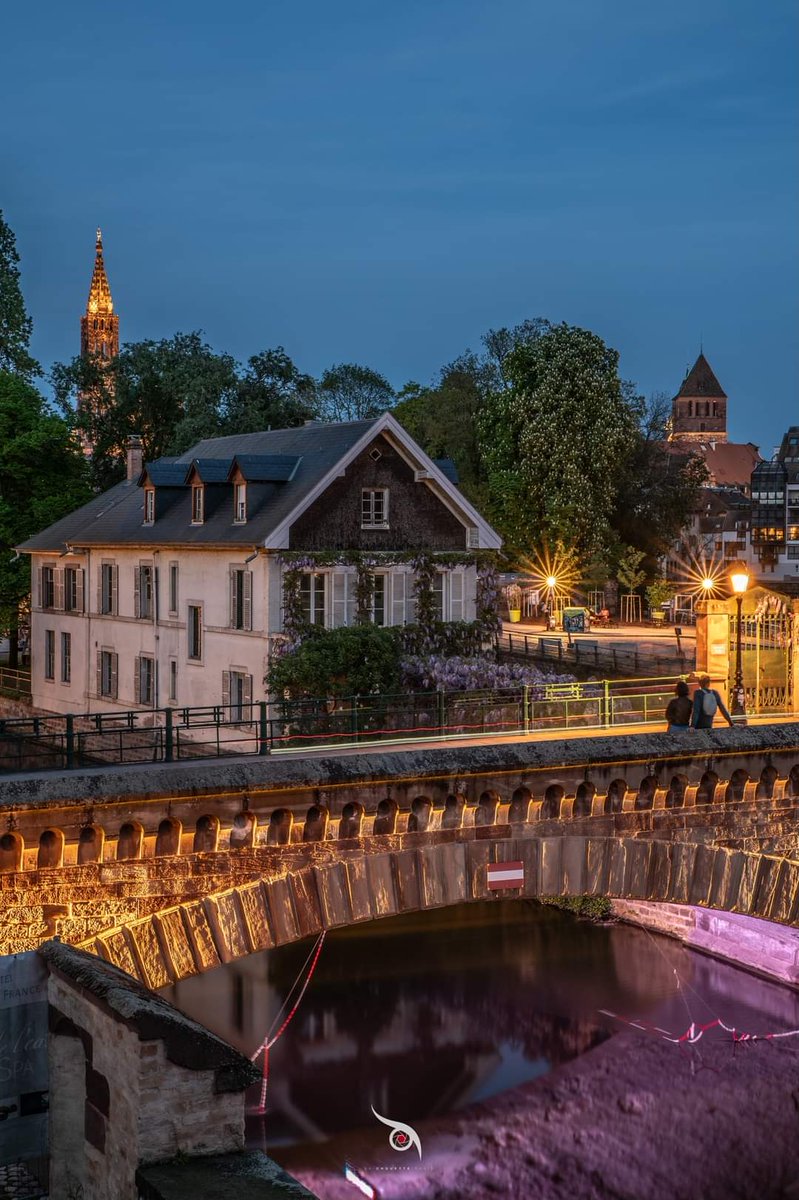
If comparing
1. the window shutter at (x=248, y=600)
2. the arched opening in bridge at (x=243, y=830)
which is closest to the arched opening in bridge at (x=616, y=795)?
the arched opening in bridge at (x=243, y=830)

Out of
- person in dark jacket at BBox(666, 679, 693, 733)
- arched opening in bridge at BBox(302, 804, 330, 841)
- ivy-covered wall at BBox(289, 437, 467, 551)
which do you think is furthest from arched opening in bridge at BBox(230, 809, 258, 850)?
ivy-covered wall at BBox(289, 437, 467, 551)

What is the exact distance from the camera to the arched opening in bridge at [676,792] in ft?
58.3

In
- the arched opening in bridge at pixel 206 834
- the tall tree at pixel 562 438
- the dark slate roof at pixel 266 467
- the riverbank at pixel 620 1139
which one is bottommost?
the riverbank at pixel 620 1139

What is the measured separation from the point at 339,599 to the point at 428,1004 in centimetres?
1521

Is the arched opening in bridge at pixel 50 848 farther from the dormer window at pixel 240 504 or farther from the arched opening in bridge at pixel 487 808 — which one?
the dormer window at pixel 240 504

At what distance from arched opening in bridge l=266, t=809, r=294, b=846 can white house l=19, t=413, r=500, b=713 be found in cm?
2247

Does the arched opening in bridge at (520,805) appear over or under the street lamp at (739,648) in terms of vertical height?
under

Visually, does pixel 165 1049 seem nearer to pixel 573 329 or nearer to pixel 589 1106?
pixel 589 1106

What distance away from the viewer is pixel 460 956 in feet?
92.2

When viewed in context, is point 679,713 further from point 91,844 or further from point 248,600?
point 248,600

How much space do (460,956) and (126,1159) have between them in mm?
17068

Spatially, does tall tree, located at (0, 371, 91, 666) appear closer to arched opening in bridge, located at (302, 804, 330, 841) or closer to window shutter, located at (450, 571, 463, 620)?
window shutter, located at (450, 571, 463, 620)

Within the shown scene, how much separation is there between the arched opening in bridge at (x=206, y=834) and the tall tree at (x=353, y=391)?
75.3m

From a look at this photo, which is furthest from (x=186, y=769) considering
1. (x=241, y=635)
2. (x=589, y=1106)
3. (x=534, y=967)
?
(x=241, y=635)
